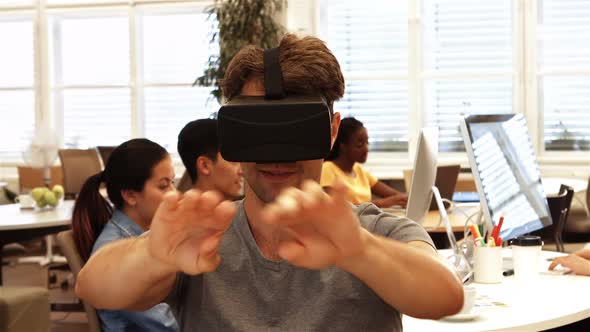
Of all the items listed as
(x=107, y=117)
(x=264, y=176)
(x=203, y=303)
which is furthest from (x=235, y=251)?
(x=107, y=117)

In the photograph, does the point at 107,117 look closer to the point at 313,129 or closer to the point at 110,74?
the point at 110,74

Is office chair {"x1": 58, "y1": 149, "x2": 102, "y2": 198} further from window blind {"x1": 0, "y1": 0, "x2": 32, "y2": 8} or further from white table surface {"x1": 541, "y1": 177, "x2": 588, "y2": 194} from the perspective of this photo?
white table surface {"x1": 541, "y1": 177, "x2": 588, "y2": 194}

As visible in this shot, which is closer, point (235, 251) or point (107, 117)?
point (235, 251)

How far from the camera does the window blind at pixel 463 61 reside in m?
8.43

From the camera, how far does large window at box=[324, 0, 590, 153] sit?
27.2ft

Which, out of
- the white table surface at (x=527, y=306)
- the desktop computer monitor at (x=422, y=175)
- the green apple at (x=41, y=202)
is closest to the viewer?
the white table surface at (x=527, y=306)

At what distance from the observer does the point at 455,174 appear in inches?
214

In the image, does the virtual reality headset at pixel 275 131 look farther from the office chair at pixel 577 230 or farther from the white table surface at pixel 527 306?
the office chair at pixel 577 230

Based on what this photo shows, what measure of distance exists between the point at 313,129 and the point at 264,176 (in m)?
0.13

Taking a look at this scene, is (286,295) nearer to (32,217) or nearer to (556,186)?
(32,217)

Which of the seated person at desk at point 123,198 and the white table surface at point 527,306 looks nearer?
the white table surface at point 527,306

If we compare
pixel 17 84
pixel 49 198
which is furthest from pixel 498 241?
→ pixel 17 84

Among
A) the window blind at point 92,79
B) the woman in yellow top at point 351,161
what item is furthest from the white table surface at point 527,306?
the window blind at point 92,79

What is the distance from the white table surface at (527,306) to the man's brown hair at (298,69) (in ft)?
3.06
